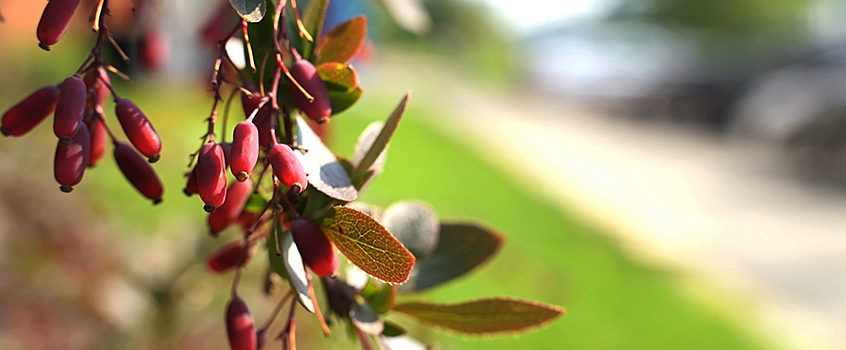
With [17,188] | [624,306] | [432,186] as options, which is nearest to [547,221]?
[432,186]

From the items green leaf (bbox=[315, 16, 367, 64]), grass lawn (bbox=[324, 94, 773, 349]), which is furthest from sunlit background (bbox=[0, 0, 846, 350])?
green leaf (bbox=[315, 16, 367, 64])

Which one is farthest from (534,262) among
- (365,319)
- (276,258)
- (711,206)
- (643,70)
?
(643,70)

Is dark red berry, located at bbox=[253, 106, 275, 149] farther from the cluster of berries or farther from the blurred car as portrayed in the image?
the blurred car

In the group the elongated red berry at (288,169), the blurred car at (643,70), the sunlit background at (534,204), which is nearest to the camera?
the elongated red berry at (288,169)

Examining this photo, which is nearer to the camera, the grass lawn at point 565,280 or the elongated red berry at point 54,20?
the elongated red berry at point 54,20

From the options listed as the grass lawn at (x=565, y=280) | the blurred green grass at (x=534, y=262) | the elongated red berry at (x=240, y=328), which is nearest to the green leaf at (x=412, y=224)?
the elongated red berry at (x=240, y=328)

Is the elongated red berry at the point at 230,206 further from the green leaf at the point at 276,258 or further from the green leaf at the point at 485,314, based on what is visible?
the green leaf at the point at 485,314

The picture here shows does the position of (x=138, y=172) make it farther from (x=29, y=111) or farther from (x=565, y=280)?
(x=565, y=280)
